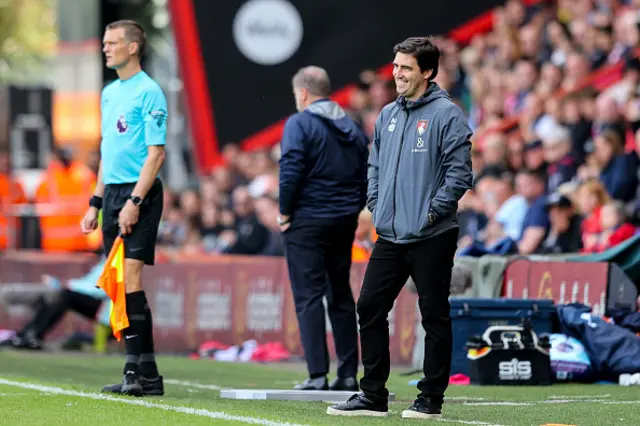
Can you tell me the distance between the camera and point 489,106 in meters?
18.5

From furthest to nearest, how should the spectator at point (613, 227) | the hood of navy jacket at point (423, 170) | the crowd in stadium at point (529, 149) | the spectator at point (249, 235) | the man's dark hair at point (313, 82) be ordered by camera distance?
1. the spectator at point (249, 235)
2. the crowd in stadium at point (529, 149)
3. the spectator at point (613, 227)
4. the man's dark hair at point (313, 82)
5. the hood of navy jacket at point (423, 170)

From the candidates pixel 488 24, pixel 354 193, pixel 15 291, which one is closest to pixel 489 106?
pixel 488 24

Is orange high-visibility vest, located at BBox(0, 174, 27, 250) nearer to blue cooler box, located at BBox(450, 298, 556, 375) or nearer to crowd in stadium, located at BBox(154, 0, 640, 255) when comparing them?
crowd in stadium, located at BBox(154, 0, 640, 255)

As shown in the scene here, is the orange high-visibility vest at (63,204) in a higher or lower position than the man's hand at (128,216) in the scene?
lower

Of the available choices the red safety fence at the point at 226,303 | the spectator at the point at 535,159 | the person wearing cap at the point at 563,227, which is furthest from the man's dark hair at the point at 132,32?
the spectator at the point at 535,159

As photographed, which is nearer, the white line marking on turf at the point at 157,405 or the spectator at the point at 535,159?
the white line marking on turf at the point at 157,405

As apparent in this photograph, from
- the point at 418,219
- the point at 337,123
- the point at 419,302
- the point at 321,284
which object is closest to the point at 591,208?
the point at 337,123

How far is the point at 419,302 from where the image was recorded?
8086 millimetres

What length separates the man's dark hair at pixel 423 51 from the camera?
8.10 m

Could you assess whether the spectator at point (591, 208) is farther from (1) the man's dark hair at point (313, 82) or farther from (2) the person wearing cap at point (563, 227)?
(1) the man's dark hair at point (313, 82)

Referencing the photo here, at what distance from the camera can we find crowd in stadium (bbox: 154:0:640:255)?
1448cm

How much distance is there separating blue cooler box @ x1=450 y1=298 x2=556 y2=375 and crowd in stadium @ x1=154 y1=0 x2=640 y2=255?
60.3 inches

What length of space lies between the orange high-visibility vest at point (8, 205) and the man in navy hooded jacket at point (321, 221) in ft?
41.4

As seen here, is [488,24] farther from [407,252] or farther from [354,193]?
[407,252]
